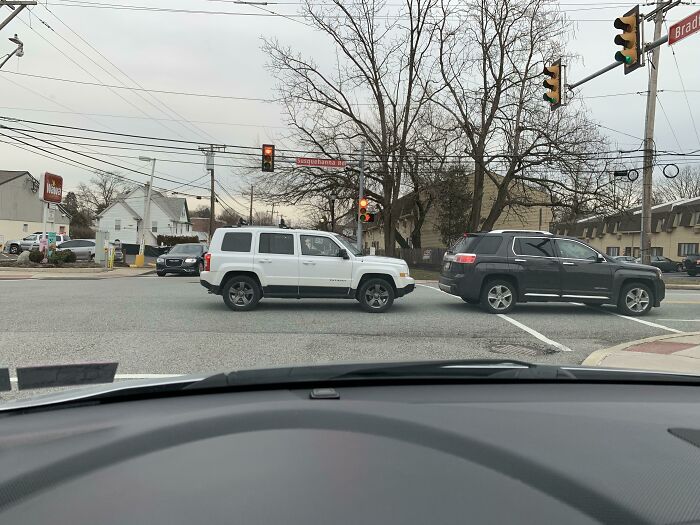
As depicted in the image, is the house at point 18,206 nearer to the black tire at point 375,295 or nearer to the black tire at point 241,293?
the black tire at point 241,293

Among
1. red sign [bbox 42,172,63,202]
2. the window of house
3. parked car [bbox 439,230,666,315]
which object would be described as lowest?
parked car [bbox 439,230,666,315]

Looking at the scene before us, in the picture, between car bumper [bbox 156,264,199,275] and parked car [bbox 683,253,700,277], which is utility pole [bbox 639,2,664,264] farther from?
car bumper [bbox 156,264,199,275]

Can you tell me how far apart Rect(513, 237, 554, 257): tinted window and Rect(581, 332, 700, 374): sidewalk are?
3.31 meters

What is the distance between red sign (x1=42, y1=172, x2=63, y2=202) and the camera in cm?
2661

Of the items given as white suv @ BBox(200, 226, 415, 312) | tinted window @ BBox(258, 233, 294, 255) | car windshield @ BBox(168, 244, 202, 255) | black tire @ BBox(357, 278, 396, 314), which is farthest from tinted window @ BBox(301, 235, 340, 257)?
car windshield @ BBox(168, 244, 202, 255)

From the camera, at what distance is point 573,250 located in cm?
1172

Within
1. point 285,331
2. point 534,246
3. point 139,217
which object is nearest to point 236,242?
point 285,331

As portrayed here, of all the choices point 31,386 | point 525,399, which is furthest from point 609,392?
point 31,386

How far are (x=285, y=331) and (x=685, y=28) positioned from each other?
32.8 ft

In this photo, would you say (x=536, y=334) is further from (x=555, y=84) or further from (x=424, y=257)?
(x=424, y=257)

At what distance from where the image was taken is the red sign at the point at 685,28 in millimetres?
10098

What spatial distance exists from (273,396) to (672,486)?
4.00 ft

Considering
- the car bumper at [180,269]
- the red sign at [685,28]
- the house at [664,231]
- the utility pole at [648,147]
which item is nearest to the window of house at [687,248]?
the house at [664,231]

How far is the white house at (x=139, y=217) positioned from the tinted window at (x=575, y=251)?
59898 mm
